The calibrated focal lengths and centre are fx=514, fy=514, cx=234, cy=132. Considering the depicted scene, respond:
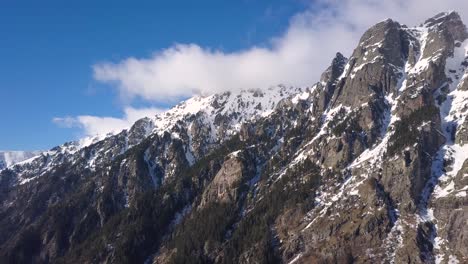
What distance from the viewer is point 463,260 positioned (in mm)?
188250

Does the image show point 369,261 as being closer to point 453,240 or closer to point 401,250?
point 401,250

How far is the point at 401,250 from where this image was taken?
646 ft

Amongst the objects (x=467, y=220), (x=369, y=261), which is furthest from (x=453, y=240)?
(x=369, y=261)

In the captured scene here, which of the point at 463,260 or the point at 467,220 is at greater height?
the point at 467,220

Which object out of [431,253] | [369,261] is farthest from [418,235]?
[369,261]

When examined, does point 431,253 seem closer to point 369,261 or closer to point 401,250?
point 401,250

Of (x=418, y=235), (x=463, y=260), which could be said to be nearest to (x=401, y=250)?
(x=418, y=235)

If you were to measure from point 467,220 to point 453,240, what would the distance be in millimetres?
9754

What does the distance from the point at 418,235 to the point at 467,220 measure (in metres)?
19.9

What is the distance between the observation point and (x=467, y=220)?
200 metres

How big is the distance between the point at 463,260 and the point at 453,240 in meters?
11.0

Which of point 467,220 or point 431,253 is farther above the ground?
point 467,220

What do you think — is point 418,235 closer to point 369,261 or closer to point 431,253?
point 431,253

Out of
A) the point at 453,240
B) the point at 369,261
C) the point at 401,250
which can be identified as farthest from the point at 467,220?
the point at 369,261
